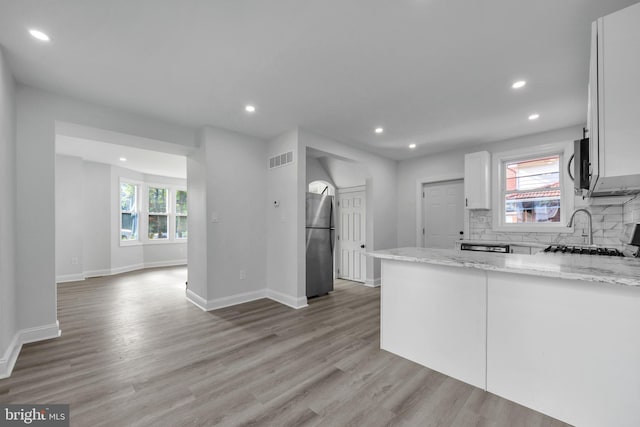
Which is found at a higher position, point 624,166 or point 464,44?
point 464,44

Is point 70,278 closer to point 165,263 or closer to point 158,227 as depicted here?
point 165,263

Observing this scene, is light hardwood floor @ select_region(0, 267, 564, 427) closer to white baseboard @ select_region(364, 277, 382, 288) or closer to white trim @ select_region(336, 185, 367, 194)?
white baseboard @ select_region(364, 277, 382, 288)

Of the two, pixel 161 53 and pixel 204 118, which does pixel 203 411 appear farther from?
pixel 204 118

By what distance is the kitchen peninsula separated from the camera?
141 centimetres

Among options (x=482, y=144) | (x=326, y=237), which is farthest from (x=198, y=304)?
(x=482, y=144)

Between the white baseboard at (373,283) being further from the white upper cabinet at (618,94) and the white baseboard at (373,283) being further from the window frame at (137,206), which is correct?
the window frame at (137,206)

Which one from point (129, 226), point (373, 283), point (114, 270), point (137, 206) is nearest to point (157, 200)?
point (137, 206)

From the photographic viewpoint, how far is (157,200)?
24.5 feet

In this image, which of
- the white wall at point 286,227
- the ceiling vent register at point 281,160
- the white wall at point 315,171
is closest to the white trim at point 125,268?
the white wall at point 286,227

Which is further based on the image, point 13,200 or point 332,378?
point 13,200

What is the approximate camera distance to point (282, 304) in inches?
154

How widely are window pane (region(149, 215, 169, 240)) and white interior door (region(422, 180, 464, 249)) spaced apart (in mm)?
6919

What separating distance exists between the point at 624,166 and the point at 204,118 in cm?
389

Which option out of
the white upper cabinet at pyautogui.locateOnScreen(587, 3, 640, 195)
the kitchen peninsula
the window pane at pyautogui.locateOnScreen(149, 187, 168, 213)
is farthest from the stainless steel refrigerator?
the window pane at pyautogui.locateOnScreen(149, 187, 168, 213)
